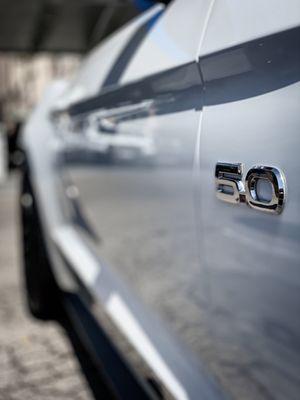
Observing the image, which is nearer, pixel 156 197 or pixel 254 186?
pixel 254 186

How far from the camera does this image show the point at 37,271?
329 cm

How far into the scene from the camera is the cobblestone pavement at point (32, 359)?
8.31 feet

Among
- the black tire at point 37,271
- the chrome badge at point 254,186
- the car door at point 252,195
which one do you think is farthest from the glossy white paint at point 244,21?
the black tire at point 37,271

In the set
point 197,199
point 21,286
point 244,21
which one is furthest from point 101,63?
point 21,286

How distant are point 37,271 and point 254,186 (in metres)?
2.39

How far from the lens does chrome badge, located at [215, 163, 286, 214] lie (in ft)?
3.45

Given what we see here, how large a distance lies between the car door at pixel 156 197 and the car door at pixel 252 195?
3.2 inches

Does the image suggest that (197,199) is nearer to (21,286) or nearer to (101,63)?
(101,63)

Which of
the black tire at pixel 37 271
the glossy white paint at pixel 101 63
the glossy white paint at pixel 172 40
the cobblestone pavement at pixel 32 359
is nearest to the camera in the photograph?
the glossy white paint at pixel 172 40

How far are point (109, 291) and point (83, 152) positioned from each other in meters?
0.78

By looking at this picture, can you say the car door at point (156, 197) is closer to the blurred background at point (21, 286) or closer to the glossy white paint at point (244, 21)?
the glossy white paint at point (244, 21)

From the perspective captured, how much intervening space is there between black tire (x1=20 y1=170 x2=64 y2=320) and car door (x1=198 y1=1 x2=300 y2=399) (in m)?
1.98

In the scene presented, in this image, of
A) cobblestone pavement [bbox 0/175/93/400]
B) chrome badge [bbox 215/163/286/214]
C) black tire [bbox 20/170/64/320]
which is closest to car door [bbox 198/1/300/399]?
chrome badge [bbox 215/163/286/214]

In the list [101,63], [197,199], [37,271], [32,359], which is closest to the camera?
[197,199]
